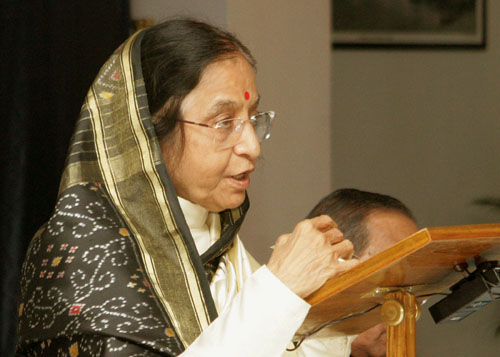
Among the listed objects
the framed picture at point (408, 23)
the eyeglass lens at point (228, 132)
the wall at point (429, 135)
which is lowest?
the wall at point (429, 135)

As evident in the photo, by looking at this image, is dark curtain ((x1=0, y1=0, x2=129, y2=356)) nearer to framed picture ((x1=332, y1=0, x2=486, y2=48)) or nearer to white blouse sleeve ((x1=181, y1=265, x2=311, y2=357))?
white blouse sleeve ((x1=181, y1=265, x2=311, y2=357))

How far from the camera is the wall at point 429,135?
18.1 feet

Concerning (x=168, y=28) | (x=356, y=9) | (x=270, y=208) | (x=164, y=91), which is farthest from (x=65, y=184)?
(x=356, y=9)

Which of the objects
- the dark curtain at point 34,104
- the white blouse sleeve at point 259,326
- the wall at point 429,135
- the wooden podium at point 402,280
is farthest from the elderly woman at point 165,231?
the wall at point 429,135

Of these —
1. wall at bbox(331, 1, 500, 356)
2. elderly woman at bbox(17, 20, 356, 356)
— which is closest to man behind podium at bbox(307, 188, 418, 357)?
elderly woman at bbox(17, 20, 356, 356)

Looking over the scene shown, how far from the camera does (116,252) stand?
1.93 metres

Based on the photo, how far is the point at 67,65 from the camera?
358 centimetres

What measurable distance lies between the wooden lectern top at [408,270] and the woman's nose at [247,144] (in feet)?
1.48

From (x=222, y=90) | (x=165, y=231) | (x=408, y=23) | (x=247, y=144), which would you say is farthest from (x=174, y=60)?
(x=408, y=23)

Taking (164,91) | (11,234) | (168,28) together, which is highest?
(168,28)

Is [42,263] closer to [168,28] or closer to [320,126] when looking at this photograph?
[168,28]

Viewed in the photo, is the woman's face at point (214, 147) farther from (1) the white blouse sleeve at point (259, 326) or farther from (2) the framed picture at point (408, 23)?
(2) the framed picture at point (408, 23)

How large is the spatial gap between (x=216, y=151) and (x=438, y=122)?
377 cm

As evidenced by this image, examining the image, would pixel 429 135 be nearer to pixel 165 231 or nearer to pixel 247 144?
pixel 247 144
